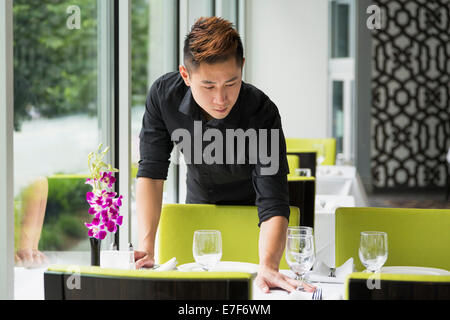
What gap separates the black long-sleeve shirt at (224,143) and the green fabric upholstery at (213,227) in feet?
0.20

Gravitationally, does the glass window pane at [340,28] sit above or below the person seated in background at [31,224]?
above

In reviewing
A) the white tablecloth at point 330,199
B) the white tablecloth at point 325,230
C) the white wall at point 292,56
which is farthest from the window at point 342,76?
the white tablecloth at point 325,230

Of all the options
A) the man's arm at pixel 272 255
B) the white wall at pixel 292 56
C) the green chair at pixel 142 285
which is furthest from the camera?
the white wall at pixel 292 56

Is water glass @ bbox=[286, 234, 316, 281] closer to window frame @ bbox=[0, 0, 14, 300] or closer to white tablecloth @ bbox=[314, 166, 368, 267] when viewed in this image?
window frame @ bbox=[0, 0, 14, 300]

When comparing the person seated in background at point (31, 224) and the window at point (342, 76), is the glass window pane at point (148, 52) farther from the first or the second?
the window at point (342, 76)

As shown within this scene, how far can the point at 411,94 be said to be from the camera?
31.0 ft

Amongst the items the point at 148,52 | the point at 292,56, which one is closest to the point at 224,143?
the point at 148,52

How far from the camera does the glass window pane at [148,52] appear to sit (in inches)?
120

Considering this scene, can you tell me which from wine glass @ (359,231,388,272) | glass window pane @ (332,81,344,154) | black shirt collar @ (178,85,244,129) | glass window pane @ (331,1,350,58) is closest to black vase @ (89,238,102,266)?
black shirt collar @ (178,85,244,129)

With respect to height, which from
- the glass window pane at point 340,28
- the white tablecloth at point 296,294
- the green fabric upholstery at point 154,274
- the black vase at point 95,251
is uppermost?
the glass window pane at point 340,28

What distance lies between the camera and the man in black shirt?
1.59 metres

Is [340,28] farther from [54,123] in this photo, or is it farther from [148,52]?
→ [54,123]

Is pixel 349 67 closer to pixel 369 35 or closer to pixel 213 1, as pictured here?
pixel 369 35

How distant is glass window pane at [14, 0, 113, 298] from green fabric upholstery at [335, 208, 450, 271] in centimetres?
94
